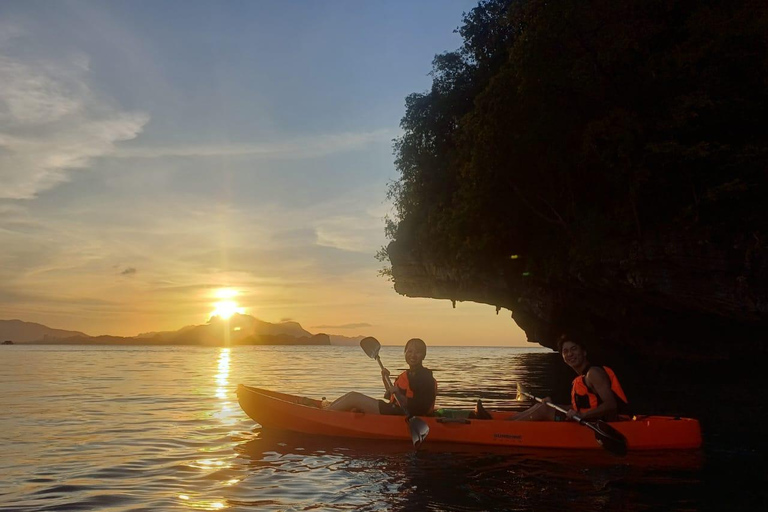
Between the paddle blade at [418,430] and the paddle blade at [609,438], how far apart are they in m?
2.24

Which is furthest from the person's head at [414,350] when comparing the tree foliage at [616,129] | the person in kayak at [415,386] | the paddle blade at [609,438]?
the tree foliage at [616,129]

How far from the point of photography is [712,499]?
730cm

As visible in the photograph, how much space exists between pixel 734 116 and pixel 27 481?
17755mm

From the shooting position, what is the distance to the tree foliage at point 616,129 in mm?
17312

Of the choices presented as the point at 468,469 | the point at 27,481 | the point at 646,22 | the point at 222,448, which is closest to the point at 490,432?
the point at 468,469

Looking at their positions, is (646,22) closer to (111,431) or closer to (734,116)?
(734,116)

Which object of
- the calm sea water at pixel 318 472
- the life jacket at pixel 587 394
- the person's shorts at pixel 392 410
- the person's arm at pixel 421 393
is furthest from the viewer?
the person's shorts at pixel 392 410

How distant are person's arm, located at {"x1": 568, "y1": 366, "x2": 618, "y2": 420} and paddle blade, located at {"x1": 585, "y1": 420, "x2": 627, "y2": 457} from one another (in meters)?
0.13

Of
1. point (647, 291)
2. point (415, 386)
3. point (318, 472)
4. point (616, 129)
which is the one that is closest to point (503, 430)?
point (415, 386)

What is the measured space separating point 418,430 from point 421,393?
2.28 ft

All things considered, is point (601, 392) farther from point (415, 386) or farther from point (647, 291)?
point (647, 291)

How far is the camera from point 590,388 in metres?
9.41

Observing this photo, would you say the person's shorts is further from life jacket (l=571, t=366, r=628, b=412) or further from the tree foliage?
the tree foliage

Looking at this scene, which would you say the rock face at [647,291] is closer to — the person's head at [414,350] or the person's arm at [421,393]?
the person's arm at [421,393]
